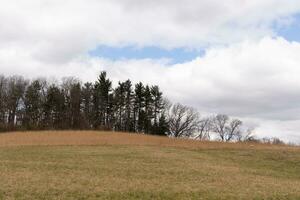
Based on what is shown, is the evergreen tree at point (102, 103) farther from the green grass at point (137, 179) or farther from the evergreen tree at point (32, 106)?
the green grass at point (137, 179)

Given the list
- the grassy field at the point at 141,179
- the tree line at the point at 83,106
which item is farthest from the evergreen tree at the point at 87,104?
the grassy field at the point at 141,179

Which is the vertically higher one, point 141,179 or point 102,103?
point 102,103

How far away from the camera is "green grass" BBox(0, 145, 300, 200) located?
16859 mm

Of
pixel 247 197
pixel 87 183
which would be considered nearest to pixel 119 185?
pixel 87 183

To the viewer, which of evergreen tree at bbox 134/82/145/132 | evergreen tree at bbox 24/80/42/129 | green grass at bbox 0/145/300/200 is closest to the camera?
green grass at bbox 0/145/300/200

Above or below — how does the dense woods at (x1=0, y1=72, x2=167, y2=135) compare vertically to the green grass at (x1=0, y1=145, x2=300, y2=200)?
above

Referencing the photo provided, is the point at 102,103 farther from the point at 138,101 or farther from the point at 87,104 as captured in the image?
the point at 138,101

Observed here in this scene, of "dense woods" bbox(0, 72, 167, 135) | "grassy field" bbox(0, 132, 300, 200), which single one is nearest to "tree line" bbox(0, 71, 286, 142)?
"dense woods" bbox(0, 72, 167, 135)

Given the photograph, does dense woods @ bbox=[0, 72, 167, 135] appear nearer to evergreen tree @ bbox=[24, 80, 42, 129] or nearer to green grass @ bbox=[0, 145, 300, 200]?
evergreen tree @ bbox=[24, 80, 42, 129]

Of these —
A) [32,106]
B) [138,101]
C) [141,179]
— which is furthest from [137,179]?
[138,101]

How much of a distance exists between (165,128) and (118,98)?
12169 mm

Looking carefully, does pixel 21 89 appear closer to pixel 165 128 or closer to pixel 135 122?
pixel 135 122

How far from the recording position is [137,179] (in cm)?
2123

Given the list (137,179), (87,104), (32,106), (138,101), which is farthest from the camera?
(138,101)
